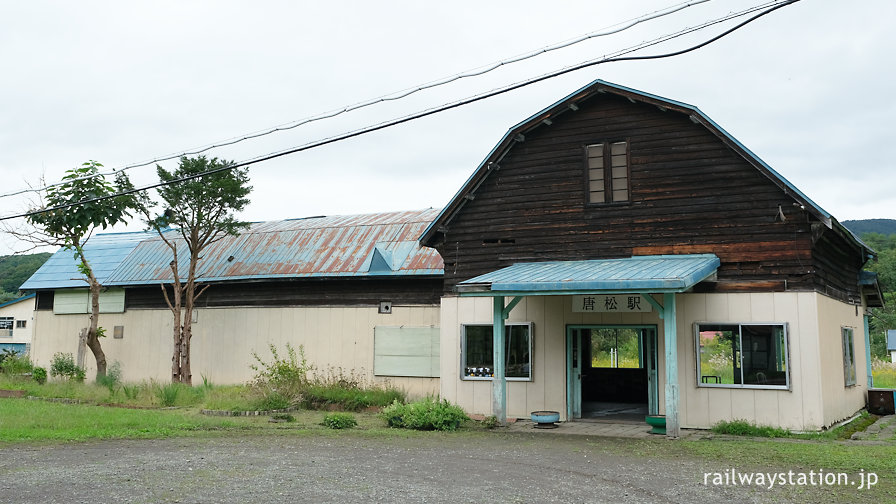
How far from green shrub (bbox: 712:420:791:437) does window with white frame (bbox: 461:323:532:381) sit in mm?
3920

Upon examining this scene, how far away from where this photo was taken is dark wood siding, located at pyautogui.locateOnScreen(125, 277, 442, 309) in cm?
1977

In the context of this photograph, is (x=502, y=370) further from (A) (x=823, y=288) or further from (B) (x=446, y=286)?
(A) (x=823, y=288)

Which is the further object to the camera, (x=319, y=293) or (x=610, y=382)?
(x=319, y=293)

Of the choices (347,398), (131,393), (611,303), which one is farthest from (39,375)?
(611,303)

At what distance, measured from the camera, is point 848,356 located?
53.2 feet

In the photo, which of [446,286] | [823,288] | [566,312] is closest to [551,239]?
[566,312]

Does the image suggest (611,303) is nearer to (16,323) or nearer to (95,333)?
(95,333)

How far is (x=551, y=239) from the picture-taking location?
15.7 metres

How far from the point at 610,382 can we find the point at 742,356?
21.9 feet

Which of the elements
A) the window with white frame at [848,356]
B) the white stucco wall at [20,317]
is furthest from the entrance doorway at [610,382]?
the white stucco wall at [20,317]

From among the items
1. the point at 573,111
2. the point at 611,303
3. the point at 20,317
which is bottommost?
the point at 611,303

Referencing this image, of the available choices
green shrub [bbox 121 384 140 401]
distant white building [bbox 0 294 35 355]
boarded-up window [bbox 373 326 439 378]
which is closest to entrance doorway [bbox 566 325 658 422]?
boarded-up window [bbox 373 326 439 378]

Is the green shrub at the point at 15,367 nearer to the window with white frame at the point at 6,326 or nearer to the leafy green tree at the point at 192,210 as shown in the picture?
the leafy green tree at the point at 192,210

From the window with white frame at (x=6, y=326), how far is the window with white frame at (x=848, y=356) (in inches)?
1950
